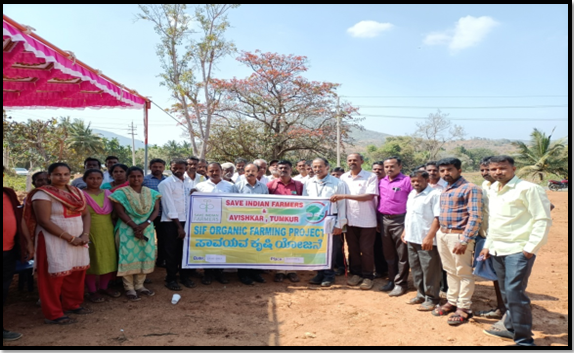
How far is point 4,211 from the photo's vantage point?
342cm

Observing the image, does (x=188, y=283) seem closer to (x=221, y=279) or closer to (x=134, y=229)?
(x=221, y=279)

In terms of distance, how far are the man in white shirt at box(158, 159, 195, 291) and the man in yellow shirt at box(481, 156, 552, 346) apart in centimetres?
376

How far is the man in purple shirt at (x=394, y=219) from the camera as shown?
15.9 feet

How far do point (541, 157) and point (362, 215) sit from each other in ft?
73.9

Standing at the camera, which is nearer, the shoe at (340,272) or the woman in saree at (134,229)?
the woman in saree at (134,229)

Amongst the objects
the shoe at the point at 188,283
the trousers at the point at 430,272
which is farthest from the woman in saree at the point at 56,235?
the trousers at the point at 430,272

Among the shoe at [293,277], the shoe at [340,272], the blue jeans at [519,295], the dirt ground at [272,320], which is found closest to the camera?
the blue jeans at [519,295]

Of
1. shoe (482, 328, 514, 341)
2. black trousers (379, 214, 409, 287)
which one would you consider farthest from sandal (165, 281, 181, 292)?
shoe (482, 328, 514, 341)

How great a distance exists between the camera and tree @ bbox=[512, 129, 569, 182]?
2141 cm

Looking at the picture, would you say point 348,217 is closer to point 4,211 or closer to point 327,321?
point 327,321

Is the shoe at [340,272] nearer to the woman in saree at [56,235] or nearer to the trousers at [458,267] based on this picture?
the trousers at [458,267]

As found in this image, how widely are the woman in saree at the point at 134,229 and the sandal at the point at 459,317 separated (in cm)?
363

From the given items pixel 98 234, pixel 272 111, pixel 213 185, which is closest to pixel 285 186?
pixel 213 185

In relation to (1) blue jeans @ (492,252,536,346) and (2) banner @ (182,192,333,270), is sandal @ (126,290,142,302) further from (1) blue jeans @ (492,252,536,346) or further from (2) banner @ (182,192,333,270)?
(1) blue jeans @ (492,252,536,346)
